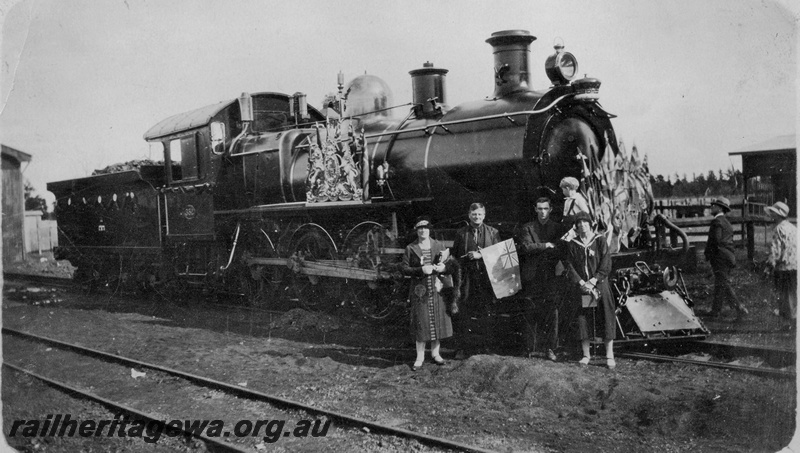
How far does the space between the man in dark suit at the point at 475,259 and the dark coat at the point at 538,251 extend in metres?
0.33

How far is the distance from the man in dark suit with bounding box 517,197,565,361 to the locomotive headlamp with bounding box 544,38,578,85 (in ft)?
4.62

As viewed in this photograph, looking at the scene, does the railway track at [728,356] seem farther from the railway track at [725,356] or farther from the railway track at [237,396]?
the railway track at [237,396]

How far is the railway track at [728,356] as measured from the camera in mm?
5684

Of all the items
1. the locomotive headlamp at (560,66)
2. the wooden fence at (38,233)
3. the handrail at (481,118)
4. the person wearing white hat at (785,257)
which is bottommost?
the person wearing white hat at (785,257)

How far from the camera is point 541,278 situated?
6418 millimetres

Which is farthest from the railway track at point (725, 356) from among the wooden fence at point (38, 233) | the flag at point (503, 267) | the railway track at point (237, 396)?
the wooden fence at point (38, 233)

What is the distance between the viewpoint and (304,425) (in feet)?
16.5

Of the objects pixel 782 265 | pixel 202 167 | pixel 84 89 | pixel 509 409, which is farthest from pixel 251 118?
pixel 782 265

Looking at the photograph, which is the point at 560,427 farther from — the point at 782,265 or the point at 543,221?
the point at 782,265

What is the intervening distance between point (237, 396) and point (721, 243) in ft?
20.2

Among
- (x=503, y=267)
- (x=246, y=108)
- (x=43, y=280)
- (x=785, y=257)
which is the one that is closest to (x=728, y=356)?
(x=785, y=257)

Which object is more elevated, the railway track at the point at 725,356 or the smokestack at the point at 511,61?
the smokestack at the point at 511,61

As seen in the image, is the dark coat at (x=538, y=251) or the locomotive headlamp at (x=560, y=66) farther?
the locomotive headlamp at (x=560, y=66)

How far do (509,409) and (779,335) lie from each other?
3.80 m
